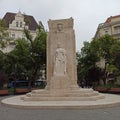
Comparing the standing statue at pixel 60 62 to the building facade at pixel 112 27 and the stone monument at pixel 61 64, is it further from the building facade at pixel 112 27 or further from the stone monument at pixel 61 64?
the building facade at pixel 112 27

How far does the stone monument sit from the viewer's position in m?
17.7

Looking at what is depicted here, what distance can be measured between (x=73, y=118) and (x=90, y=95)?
6.74 meters

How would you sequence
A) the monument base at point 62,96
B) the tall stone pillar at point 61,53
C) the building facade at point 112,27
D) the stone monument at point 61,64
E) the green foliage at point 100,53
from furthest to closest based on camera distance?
1. the building facade at point 112,27
2. the green foliage at point 100,53
3. the tall stone pillar at point 61,53
4. the stone monument at point 61,64
5. the monument base at point 62,96

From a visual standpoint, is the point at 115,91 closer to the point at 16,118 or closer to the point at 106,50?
the point at 106,50

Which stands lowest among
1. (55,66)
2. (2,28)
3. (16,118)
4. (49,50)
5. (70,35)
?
(16,118)

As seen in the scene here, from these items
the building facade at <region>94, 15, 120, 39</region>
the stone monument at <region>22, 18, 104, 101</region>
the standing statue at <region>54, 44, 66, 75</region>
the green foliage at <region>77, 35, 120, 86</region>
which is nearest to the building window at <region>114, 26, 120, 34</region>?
the building facade at <region>94, 15, 120, 39</region>

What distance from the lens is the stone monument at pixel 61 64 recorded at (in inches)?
698

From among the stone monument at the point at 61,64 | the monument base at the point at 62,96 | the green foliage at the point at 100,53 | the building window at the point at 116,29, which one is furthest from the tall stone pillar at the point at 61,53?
the building window at the point at 116,29

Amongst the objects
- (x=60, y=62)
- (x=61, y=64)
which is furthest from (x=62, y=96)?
(x=60, y=62)

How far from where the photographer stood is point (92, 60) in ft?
145

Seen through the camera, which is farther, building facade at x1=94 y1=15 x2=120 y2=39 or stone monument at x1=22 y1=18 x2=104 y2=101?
building facade at x1=94 y1=15 x2=120 y2=39

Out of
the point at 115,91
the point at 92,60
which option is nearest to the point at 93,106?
the point at 115,91

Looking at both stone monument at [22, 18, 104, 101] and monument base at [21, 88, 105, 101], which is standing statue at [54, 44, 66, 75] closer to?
stone monument at [22, 18, 104, 101]

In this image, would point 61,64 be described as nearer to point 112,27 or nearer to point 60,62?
point 60,62
